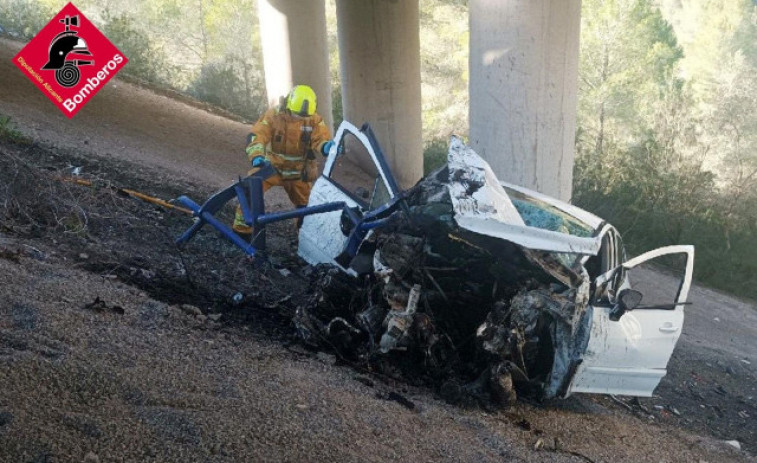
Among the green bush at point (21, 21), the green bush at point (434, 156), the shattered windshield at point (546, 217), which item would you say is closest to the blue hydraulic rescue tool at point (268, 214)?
the shattered windshield at point (546, 217)

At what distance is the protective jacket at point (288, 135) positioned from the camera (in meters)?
9.74

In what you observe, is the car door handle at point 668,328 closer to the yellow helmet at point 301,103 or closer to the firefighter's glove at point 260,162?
the firefighter's glove at point 260,162

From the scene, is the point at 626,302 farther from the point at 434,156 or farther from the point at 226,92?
the point at 226,92

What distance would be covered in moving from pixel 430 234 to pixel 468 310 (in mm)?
659

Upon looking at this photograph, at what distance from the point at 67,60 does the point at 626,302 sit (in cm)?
1392

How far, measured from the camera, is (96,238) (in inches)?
340

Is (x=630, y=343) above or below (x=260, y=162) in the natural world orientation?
below

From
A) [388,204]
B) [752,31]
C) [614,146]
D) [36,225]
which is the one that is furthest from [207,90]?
[752,31]

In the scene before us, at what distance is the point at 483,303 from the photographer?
6574 mm

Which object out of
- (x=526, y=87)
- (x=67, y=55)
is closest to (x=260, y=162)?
(x=526, y=87)

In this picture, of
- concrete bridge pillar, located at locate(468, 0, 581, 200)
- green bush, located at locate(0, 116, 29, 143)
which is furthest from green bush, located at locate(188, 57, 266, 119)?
concrete bridge pillar, located at locate(468, 0, 581, 200)

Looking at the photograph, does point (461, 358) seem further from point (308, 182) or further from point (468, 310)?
point (308, 182)

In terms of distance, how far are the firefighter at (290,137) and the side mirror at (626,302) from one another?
4116 millimetres

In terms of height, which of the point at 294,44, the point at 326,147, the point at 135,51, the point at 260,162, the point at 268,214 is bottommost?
the point at 268,214
